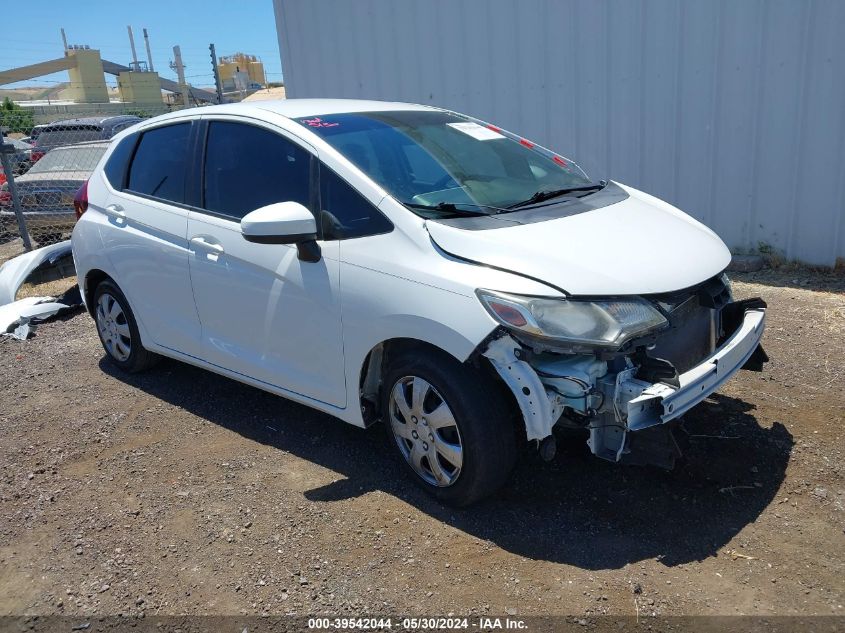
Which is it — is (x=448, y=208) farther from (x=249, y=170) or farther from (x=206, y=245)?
(x=206, y=245)

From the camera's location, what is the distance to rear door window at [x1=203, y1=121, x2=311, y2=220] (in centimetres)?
390

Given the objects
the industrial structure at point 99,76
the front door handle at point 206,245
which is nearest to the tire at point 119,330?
the front door handle at point 206,245

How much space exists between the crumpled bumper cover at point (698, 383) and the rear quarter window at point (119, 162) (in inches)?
149

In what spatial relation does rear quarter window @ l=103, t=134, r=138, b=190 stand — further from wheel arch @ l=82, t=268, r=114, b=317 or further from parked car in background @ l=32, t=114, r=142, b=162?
parked car in background @ l=32, t=114, r=142, b=162

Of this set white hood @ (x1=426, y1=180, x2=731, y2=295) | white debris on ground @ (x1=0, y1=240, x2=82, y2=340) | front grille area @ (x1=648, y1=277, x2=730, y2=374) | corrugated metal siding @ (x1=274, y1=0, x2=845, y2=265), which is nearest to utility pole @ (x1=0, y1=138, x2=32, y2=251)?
white debris on ground @ (x1=0, y1=240, x2=82, y2=340)

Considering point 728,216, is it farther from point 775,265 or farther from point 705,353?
point 705,353

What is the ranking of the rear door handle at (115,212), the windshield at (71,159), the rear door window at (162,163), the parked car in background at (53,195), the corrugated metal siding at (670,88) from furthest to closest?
the windshield at (71,159)
the parked car in background at (53,195)
the corrugated metal siding at (670,88)
the rear door handle at (115,212)
the rear door window at (162,163)

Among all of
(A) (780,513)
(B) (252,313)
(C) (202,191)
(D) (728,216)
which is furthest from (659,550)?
(D) (728,216)

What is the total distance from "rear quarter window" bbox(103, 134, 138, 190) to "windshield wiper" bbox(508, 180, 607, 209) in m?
2.82

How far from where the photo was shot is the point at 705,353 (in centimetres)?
346

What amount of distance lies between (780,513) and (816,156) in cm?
441

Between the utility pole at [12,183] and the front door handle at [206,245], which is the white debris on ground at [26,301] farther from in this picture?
the front door handle at [206,245]

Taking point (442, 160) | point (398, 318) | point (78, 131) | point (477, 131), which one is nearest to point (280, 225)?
point (398, 318)

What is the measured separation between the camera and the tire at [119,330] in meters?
5.14
